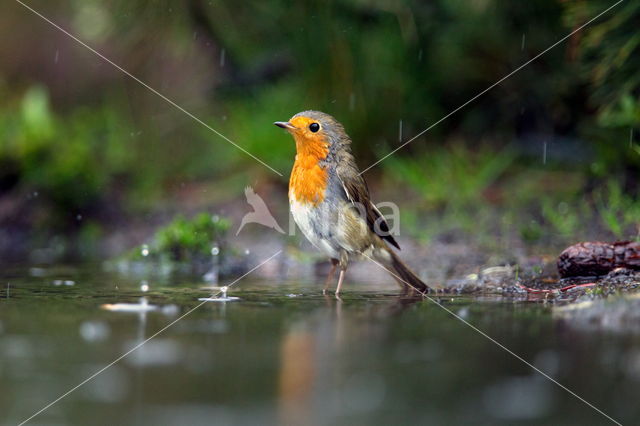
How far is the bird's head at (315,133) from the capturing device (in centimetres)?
500

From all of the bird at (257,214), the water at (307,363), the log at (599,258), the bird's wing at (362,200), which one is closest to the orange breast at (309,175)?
the bird's wing at (362,200)

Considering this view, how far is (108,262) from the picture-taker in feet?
21.7

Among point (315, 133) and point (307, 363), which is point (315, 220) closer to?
point (315, 133)

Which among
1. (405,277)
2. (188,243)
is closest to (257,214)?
(188,243)

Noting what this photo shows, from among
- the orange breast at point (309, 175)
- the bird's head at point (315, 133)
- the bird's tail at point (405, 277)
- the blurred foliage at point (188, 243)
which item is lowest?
the bird's tail at point (405, 277)

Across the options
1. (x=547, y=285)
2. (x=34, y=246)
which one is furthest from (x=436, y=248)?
(x=34, y=246)

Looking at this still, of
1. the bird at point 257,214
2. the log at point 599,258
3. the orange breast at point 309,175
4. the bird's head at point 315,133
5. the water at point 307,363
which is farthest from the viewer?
the bird at point 257,214

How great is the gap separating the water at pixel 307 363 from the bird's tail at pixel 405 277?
1.73ft

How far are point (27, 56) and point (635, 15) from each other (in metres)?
7.90

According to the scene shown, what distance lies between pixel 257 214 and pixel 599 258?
14.1 ft

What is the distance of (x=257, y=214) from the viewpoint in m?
8.50

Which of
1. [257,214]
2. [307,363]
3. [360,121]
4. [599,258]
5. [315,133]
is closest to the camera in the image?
[307,363]

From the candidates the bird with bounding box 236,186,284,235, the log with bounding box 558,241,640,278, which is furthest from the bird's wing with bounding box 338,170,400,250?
the bird with bounding box 236,186,284,235

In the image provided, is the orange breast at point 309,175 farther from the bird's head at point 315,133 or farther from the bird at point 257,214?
the bird at point 257,214
